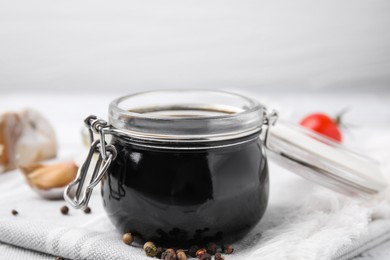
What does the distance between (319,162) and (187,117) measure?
331 mm

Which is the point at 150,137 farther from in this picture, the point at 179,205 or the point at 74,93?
the point at 74,93

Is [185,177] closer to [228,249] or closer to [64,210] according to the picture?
[228,249]

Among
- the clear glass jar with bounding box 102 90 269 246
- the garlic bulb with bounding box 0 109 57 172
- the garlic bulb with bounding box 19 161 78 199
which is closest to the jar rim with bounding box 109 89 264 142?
the clear glass jar with bounding box 102 90 269 246

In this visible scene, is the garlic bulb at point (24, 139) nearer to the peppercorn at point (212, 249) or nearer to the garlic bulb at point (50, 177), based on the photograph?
the garlic bulb at point (50, 177)

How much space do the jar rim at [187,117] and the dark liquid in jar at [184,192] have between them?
2 cm

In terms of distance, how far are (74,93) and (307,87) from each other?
4.02ft

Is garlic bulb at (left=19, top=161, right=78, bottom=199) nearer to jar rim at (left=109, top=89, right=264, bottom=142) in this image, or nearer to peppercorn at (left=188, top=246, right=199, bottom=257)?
jar rim at (left=109, top=89, right=264, bottom=142)

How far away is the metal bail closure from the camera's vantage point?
1.19 m

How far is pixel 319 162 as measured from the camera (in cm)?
119

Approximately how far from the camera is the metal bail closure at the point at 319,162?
1.19 metres

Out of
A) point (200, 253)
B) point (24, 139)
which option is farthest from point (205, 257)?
point (24, 139)

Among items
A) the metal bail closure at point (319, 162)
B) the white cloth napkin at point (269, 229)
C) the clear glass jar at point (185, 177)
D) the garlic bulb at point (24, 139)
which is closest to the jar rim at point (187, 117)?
the clear glass jar at point (185, 177)

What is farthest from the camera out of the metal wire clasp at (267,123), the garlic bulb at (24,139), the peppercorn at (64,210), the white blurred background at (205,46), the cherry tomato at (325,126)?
the white blurred background at (205,46)

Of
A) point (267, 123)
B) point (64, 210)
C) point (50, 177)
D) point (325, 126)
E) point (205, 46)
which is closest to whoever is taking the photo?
point (267, 123)
